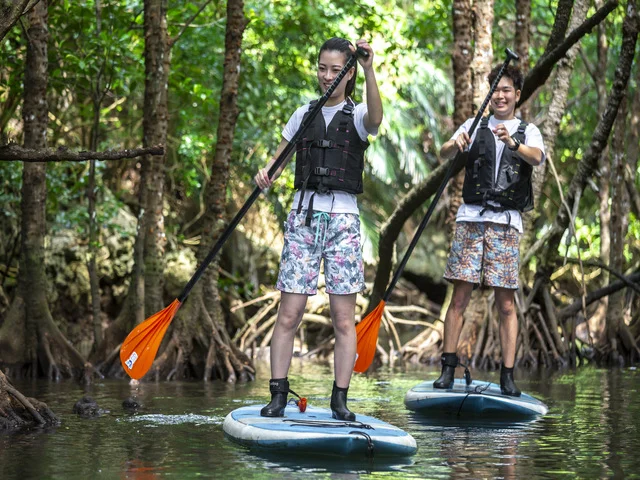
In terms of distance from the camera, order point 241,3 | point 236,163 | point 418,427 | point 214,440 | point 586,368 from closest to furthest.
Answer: point 214,440, point 418,427, point 241,3, point 586,368, point 236,163

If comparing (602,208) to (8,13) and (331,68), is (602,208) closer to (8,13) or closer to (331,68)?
(331,68)

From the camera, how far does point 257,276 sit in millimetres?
16844

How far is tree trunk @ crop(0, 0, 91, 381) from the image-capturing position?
891 cm

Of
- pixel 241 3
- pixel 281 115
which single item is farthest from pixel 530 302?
pixel 281 115

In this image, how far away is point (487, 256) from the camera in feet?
21.3

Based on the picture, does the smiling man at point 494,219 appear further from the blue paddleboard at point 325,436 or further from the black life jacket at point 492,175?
the blue paddleboard at point 325,436

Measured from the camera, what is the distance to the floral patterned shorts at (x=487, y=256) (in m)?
6.46

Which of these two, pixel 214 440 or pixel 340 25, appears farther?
pixel 340 25

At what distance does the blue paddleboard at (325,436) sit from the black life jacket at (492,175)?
6.86 ft

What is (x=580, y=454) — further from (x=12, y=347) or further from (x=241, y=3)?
(x=241, y=3)

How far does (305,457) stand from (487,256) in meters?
2.46

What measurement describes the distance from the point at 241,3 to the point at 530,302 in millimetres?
4343

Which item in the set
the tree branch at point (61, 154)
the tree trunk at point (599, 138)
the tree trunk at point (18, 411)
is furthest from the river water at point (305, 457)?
the tree trunk at point (599, 138)

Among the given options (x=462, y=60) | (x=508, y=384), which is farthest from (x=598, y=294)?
(x=508, y=384)
